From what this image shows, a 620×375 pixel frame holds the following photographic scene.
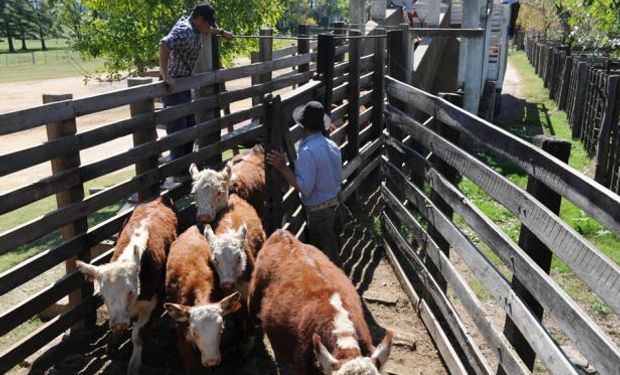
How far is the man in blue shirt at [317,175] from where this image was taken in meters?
5.59

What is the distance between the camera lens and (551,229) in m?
3.42

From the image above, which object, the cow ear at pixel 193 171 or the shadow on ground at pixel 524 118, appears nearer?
the cow ear at pixel 193 171

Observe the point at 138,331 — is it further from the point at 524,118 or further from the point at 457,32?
the point at 524,118

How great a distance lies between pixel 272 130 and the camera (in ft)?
18.7

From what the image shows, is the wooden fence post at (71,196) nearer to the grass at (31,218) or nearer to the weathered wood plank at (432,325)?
the grass at (31,218)

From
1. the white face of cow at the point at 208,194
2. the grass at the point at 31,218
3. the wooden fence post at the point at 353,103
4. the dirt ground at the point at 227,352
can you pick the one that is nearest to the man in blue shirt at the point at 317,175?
the white face of cow at the point at 208,194

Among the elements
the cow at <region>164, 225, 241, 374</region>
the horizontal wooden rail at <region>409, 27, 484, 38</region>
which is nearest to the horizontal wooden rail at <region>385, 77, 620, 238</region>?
the cow at <region>164, 225, 241, 374</region>

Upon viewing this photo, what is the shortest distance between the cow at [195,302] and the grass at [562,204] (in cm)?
292

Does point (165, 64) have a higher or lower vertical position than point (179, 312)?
higher

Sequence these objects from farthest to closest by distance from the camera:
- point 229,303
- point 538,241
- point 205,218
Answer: point 205,218
point 229,303
point 538,241

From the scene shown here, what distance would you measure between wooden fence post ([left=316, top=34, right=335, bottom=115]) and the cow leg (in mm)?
3600

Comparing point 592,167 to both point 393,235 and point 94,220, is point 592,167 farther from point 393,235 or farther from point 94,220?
point 94,220

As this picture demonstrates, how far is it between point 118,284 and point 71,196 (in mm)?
1039

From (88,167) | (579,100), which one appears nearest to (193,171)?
(88,167)
